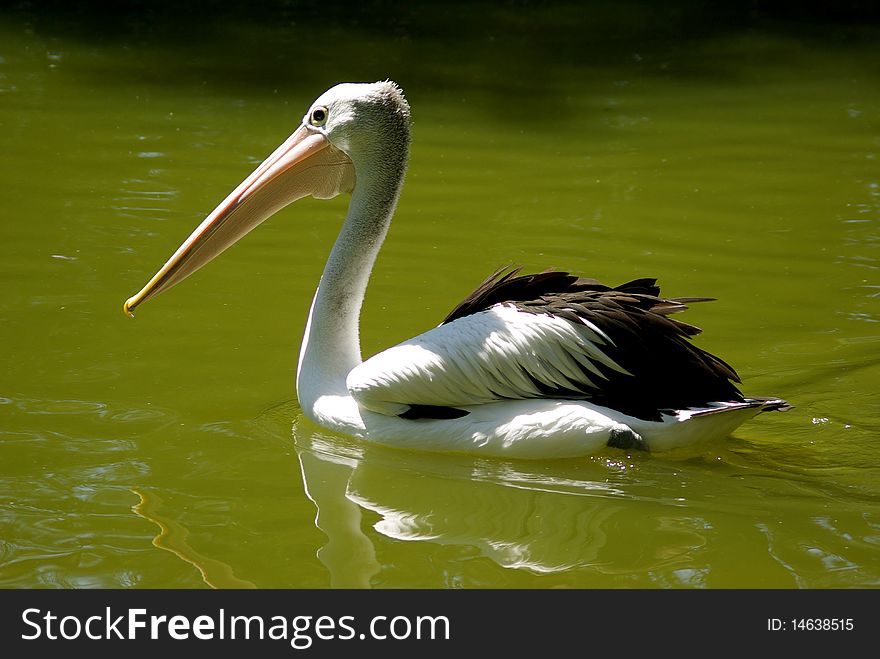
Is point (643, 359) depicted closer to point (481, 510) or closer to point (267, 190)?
point (481, 510)

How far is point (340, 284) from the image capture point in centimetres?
419

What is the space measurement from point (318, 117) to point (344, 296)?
1.99 ft

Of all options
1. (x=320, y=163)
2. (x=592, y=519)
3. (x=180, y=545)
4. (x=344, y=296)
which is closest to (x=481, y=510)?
(x=592, y=519)

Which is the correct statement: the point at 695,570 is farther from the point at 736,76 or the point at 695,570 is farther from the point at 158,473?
the point at 736,76

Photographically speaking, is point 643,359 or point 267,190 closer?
point 643,359

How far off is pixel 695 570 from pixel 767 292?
2395 mm

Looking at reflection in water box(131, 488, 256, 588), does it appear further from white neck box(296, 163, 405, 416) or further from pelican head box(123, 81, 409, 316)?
pelican head box(123, 81, 409, 316)

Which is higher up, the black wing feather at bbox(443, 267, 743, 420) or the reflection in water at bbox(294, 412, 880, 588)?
the black wing feather at bbox(443, 267, 743, 420)

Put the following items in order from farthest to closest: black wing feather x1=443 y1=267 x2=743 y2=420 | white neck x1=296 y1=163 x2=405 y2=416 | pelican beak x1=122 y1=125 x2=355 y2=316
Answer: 1. pelican beak x1=122 y1=125 x2=355 y2=316
2. white neck x1=296 y1=163 x2=405 y2=416
3. black wing feather x1=443 y1=267 x2=743 y2=420

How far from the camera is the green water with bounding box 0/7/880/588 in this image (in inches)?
132

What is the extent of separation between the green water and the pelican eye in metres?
0.93

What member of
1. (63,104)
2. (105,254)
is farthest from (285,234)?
(63,104)

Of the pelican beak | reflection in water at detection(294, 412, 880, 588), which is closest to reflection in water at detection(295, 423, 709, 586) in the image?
reflection in water at detection(294, 412, 880, 588)

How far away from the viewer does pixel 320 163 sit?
14.0 ft
